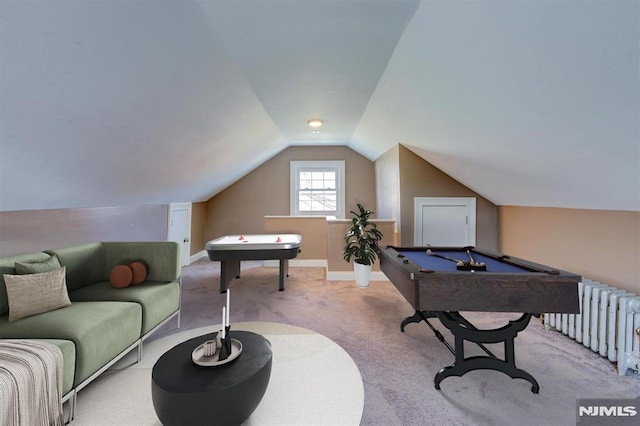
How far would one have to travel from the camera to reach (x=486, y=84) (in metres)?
1.87

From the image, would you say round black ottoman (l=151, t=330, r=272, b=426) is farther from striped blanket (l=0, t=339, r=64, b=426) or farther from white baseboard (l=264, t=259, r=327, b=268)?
white baseboard (l=264, t=259, r=327, b=268)

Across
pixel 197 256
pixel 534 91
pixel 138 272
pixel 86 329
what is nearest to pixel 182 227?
pixel 197 256

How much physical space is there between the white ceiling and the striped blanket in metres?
1.32

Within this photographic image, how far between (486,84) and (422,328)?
91.0 inches

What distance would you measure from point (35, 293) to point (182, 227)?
3.36 meters

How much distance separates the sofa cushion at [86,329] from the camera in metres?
1.54

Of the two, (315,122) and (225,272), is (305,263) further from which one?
(315,122)

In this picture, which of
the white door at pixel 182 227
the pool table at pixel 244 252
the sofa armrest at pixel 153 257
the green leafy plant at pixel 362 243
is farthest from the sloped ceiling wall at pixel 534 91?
the white door at pixel 182 227

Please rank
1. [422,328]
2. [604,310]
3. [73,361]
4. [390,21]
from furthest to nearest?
1. [422,328]
2. [604,310]
3. [390,21]
4. [73,361]

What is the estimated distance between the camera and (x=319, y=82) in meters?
2.71

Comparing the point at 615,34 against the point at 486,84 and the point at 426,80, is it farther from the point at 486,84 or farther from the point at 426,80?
the point at 426,80

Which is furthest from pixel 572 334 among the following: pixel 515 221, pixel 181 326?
pixel 181 326

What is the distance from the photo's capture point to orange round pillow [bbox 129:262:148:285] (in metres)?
2.42

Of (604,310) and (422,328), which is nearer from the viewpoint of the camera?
(604,310)
